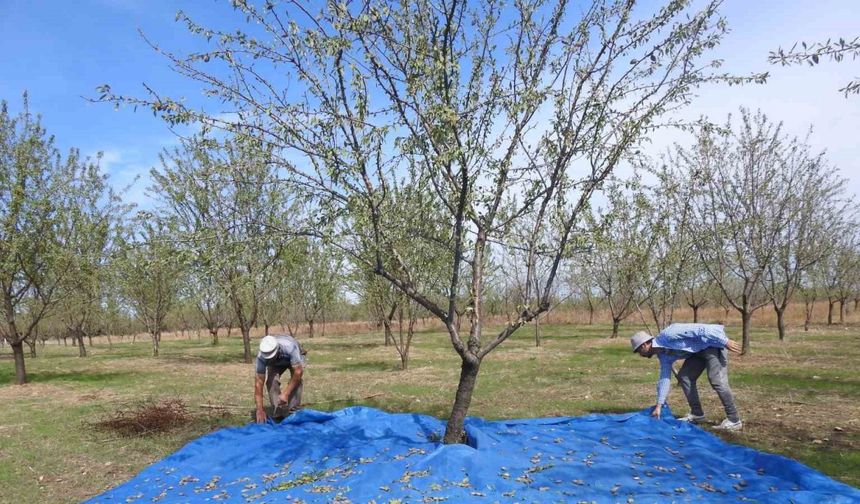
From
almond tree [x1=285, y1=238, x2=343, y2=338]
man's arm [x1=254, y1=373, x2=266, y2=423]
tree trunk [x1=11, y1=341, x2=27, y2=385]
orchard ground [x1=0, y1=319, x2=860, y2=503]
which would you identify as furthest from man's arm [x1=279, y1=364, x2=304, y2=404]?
almond tree [x1=285, y1=238, x2=343, y2=338]

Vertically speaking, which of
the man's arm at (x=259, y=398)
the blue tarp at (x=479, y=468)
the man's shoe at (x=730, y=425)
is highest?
the man's arm at (x=259, y=398)

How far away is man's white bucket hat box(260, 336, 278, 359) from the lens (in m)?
6.80

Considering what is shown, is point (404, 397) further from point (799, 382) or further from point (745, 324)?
point (745, 324)

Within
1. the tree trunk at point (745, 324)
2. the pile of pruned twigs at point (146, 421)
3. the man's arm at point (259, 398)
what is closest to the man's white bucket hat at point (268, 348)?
the man's arm at point (259, 398)

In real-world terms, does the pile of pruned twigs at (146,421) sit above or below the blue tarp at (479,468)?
below

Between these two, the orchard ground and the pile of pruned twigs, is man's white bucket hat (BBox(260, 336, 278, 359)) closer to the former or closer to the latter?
the orchard ground

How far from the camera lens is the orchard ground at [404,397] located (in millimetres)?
6059

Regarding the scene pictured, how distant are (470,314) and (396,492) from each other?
196 centimetres

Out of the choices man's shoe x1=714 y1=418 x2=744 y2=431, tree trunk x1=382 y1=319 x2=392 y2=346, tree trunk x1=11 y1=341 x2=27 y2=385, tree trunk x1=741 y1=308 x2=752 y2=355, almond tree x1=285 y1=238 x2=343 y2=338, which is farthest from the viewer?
almond tree x1=285 y1=238 x2=343 y2=338

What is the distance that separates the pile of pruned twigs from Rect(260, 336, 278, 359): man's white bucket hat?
6.71 ft

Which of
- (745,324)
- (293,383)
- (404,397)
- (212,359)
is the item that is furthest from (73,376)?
(745,324)

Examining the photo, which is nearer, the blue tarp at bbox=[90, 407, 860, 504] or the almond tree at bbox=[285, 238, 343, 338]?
the blue tarp at bbox=[90, 407, 860, 504]

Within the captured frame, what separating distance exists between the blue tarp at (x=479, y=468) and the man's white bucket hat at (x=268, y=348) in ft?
2.98

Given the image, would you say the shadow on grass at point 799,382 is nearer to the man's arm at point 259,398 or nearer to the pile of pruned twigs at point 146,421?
the man's arm at point 259,398
